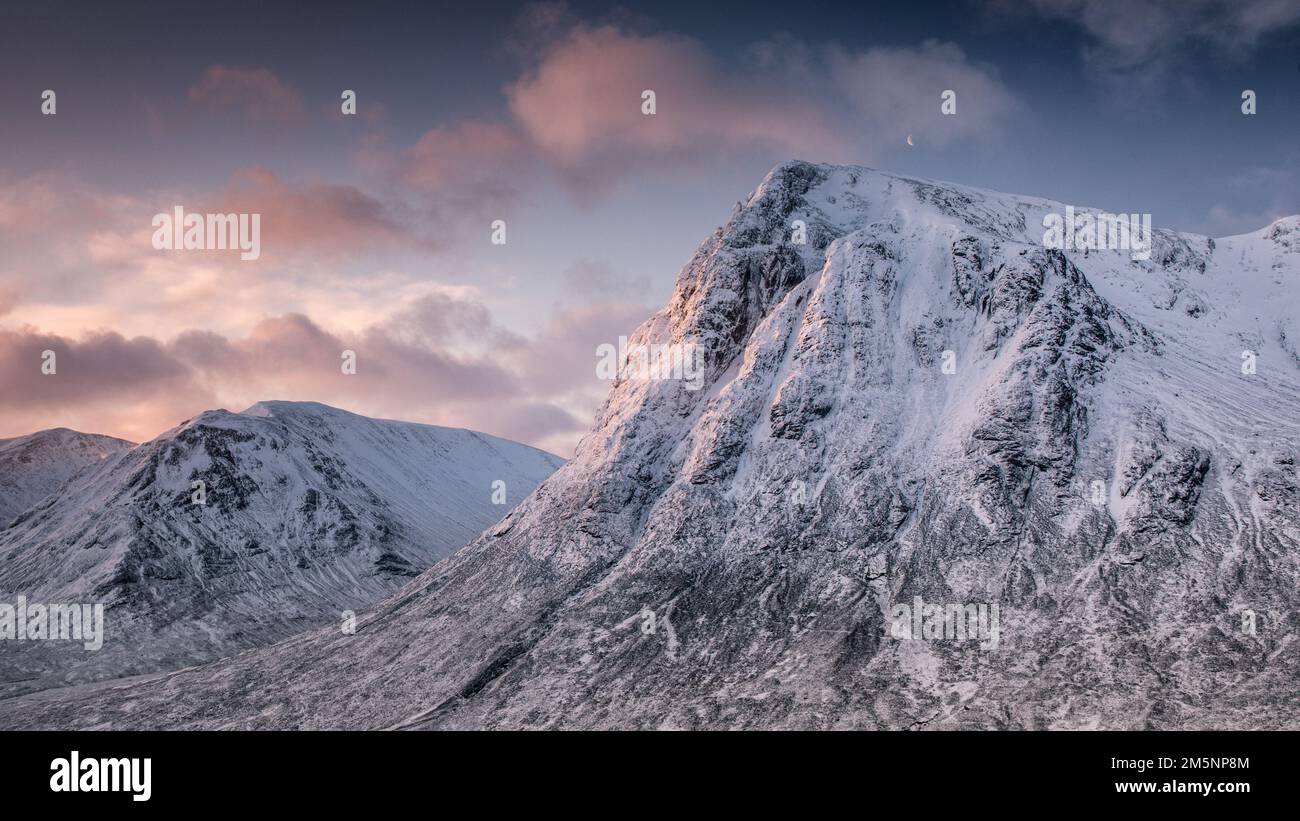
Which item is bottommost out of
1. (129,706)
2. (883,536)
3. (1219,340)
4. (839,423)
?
(129,706)

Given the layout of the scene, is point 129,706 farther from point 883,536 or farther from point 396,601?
point 883,536
